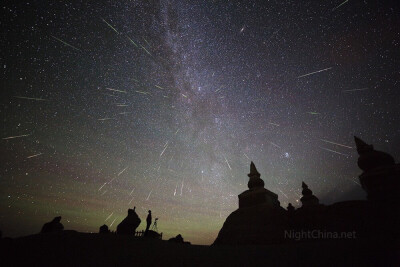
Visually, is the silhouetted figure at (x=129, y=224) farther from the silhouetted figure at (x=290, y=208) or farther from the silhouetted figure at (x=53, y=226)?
the silhouetted figure at (x=290, y=208)

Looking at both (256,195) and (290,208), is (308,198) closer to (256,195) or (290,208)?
(290,208)

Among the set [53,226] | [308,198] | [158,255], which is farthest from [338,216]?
[53,226]

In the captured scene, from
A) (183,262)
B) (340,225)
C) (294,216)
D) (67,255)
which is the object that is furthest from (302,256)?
(294,216)

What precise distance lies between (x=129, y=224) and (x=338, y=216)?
2077 centimetres

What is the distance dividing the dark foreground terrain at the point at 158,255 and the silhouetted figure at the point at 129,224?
5065mm

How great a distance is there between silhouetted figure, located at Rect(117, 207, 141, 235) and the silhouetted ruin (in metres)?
11.9

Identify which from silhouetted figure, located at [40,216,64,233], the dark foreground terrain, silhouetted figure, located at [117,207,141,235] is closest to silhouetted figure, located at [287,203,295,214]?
the dark foreground terrain

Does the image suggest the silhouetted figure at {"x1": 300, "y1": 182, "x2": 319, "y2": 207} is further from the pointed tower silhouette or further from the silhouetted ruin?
the pointed tower silhouette

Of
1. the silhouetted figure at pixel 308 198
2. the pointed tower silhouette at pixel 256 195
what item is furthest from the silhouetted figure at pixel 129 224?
the silhouetted figure at pixel 308 198

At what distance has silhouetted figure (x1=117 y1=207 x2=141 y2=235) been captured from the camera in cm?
1711

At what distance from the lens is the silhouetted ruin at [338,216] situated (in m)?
17.9

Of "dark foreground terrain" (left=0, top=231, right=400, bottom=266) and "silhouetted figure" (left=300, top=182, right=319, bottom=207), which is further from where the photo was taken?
"silhouetted figure" (left=300, top=182, right=319, bottom=207)

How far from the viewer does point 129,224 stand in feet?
57.3

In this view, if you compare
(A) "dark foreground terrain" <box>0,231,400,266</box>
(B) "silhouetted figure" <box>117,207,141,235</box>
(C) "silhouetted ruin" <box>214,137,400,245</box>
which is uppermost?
(C) "silhouetted ruin" <box>214,137,400,245</box>
